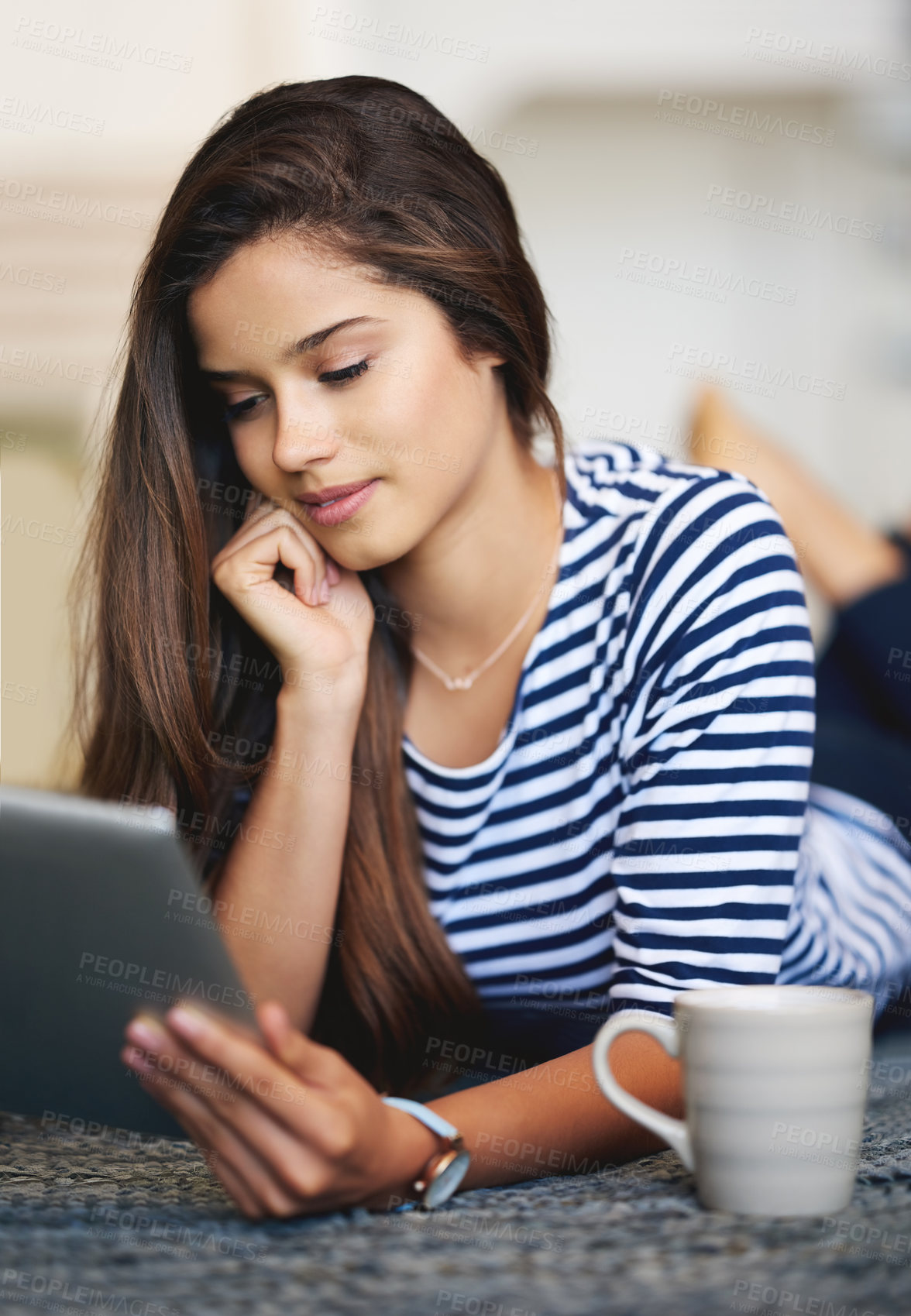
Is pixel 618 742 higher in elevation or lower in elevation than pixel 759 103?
lower

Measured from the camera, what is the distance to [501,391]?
1.27 metres

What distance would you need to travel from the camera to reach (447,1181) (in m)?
0.71

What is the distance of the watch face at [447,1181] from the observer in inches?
27.5

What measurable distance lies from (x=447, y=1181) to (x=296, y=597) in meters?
0.66

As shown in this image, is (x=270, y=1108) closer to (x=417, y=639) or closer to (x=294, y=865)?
(x=294, y=865)

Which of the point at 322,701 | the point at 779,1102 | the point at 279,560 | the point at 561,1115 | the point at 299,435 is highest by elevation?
the point at 299,435

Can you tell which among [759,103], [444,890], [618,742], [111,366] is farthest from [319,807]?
[759,103]

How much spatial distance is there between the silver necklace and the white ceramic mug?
0.67 meters

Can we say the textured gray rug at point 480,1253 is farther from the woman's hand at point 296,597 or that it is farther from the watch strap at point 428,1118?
the woman's hand at point 296,597

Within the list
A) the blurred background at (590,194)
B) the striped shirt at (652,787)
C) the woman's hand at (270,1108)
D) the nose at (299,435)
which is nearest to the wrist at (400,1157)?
the woman's hand at (270,1108)

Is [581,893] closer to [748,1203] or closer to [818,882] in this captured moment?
[818,882]

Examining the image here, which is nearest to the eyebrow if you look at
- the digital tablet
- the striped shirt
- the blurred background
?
the striped shirt

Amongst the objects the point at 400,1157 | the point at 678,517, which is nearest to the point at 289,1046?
the point at 400,1157

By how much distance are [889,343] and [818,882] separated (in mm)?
2986
